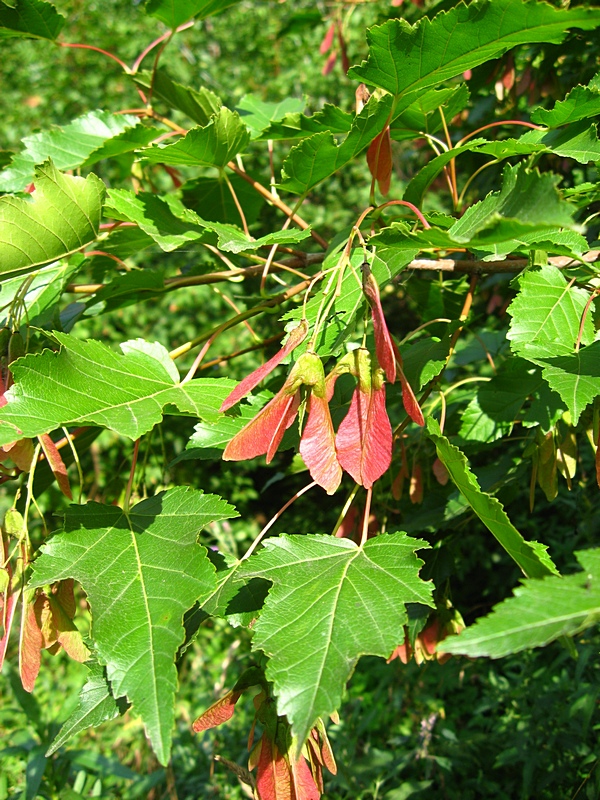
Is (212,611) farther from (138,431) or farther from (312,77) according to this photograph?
(312,77)

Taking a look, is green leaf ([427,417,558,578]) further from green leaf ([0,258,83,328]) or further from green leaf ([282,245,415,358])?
green leaf ([0,258,83,328])

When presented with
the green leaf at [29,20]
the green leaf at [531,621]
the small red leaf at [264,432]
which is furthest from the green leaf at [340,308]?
the green leaf at [29,20]

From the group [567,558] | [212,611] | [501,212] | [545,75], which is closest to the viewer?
[501,212]

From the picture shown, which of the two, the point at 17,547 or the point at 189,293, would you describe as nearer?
the point at 17,547

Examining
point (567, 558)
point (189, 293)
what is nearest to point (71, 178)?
point (567, 558)

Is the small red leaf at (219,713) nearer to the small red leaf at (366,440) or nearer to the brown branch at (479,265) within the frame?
the small red leaf at (366,440)

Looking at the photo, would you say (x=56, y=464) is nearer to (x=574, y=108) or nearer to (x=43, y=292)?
(x=43, y=292)
